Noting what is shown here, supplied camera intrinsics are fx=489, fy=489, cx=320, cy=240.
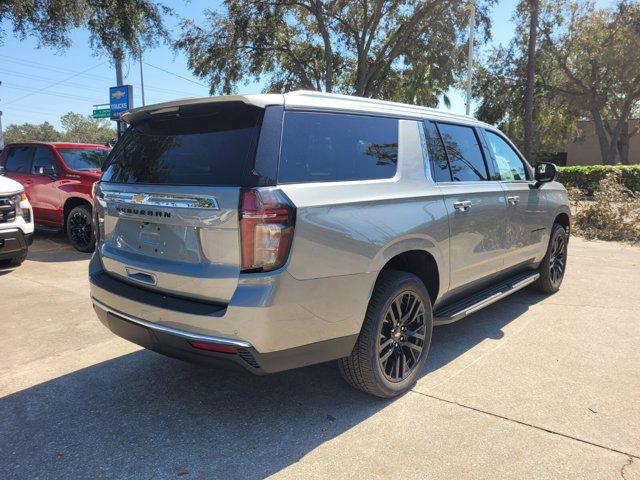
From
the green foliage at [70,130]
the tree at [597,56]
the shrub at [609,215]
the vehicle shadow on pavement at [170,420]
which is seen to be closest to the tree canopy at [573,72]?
the tree at [597,56]

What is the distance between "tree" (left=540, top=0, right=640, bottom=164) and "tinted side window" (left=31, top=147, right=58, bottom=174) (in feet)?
85.1

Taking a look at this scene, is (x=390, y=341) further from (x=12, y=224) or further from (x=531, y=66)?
(x=531, y=66)

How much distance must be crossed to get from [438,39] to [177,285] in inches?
718

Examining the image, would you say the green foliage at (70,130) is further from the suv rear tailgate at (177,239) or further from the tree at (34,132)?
the suv rear tailgate at (177,239)

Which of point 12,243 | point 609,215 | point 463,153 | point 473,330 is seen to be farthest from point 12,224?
point 609,215

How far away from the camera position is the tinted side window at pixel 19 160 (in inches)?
356

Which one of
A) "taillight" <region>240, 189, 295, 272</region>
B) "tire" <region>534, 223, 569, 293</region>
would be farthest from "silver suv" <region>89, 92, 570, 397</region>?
"tire" <region>534, 223, 569, 293</region>

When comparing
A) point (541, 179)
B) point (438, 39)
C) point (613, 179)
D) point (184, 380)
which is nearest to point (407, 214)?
point (184, 380)

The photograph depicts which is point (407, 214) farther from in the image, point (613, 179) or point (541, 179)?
point (613, 179)

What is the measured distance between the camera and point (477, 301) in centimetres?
407

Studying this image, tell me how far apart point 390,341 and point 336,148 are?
4.26ft

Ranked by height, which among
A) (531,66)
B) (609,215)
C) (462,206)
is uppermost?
(531,66)

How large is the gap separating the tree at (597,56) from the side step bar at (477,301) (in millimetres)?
25034

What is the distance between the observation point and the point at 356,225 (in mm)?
2814
